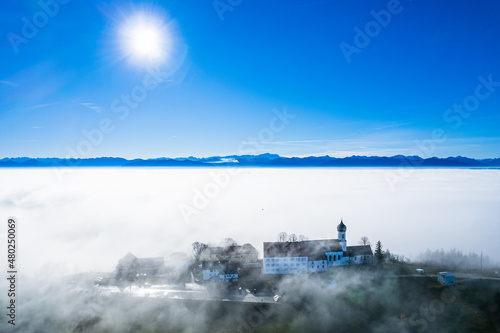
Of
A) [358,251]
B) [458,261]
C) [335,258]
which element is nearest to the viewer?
[335,258]

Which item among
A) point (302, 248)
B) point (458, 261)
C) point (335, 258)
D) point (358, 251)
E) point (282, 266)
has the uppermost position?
point (302, 248)

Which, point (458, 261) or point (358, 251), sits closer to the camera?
point (358, 251)

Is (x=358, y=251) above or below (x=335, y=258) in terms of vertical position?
above

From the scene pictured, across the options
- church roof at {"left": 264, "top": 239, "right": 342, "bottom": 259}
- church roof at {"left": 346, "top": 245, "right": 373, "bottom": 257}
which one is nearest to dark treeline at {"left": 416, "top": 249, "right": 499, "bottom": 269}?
church roof at {"left": 346, "top": 245, "right": 373, "bottom": 257}

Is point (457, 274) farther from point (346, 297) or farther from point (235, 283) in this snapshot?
point (235, 283)

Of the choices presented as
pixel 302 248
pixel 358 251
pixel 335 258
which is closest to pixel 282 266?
pixel 302 248

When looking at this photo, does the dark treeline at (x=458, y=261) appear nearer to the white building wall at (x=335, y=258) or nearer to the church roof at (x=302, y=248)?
the white building wall at (x=335, y=258)

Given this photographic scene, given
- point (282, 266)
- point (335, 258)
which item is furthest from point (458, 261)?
point (282, 266)

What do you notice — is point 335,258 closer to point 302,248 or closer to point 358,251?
point 358,251

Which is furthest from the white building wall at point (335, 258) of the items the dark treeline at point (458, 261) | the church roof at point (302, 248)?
the dark treeline at point (458, 261)

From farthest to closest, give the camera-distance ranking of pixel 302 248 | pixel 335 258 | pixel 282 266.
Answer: pixel 335 258
pixel 302 248
pixel 282 266

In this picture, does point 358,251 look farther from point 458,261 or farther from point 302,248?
point 458,261
